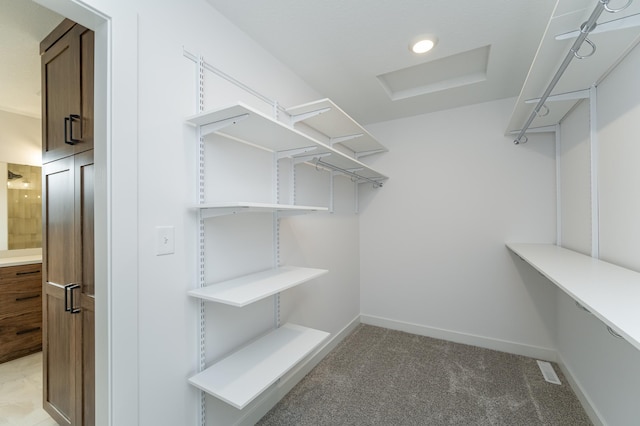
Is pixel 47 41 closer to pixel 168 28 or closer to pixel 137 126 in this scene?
pixel 168 28

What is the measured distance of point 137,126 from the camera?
3.77 feet

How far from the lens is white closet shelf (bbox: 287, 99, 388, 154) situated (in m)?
1.94

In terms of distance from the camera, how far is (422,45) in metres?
1.85

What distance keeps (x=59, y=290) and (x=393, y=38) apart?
2553 millimetres

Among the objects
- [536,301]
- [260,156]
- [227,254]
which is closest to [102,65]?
[260,156]

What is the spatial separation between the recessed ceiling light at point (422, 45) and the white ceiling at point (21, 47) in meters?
2.16

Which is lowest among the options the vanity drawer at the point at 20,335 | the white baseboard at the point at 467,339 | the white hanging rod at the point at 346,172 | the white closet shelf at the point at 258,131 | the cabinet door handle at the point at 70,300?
the white baseboard at the point at 467,339

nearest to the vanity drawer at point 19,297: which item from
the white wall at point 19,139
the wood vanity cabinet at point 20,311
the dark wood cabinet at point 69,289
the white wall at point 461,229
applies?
the wood vanity cabinet at point 20,311

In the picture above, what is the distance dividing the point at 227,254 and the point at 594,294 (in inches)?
65.2

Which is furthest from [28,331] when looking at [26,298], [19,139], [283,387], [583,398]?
[583,398]

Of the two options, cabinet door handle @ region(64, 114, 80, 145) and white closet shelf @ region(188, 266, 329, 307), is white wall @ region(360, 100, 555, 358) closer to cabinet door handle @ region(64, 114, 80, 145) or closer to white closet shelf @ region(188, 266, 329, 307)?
white closet shelf @ region(188, 266, 329, 307)

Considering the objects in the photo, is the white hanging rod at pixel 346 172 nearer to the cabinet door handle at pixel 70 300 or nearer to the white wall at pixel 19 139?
the cabinet door handle at pixel 70 300

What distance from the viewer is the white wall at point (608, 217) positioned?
4.39 feet

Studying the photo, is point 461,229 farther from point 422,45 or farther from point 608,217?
point 422,45
